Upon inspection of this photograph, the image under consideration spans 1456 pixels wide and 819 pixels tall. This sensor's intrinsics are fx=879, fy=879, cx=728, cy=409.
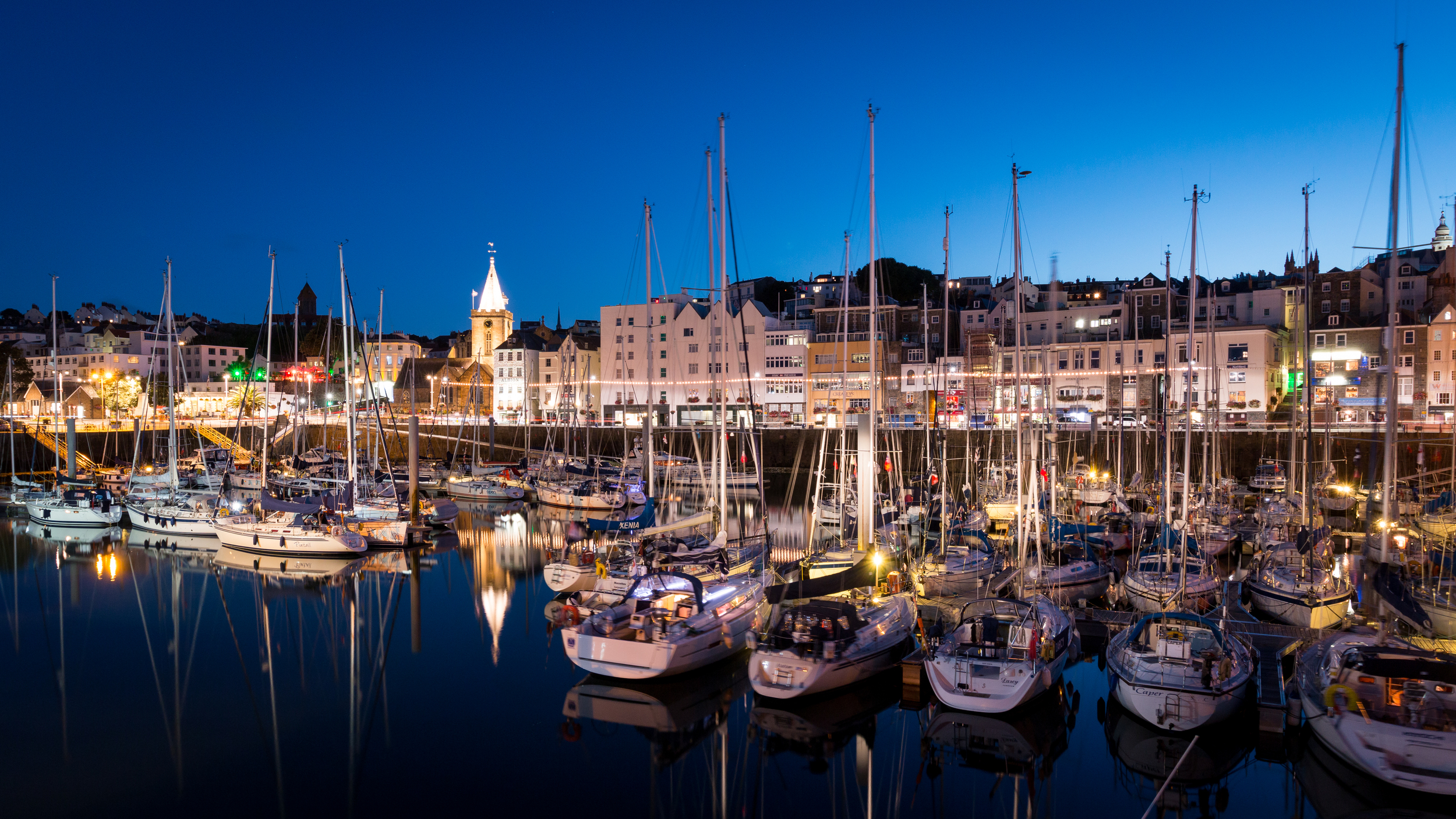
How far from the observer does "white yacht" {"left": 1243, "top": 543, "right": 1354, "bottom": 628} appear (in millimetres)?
19578

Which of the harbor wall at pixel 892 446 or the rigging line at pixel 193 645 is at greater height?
the harbor wall at pixel 892 446

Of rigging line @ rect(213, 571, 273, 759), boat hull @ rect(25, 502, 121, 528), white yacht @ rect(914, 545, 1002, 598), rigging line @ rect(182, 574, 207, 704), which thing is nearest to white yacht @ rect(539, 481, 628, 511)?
rigging line @ rect(213, 571, 273, 759)

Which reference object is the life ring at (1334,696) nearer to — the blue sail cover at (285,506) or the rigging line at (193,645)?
the rigging line at (193,645)

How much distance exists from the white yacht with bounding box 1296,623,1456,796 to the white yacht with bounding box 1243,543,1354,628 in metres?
6.02

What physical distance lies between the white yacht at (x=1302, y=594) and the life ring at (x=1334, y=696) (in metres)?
7.47

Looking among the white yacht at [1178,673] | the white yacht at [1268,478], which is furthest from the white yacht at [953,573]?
the white yacht at [1268,478]

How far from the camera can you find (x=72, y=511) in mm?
36750

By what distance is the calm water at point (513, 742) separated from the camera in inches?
490

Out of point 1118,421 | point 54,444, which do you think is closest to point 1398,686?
point 1118,421

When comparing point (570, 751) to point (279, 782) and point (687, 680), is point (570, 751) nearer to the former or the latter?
point (687, 680)

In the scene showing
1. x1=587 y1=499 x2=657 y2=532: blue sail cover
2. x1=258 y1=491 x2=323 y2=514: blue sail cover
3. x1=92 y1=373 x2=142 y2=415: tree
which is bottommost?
x1=587 y1=499 x2=657 y2=532: blue sail cover

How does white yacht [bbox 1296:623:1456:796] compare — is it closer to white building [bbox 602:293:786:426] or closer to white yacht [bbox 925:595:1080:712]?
white yacht [bbox 925:595:1080:712]

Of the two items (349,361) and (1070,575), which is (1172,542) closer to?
(1070,575)

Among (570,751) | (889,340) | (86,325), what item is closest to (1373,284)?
(889,340)
